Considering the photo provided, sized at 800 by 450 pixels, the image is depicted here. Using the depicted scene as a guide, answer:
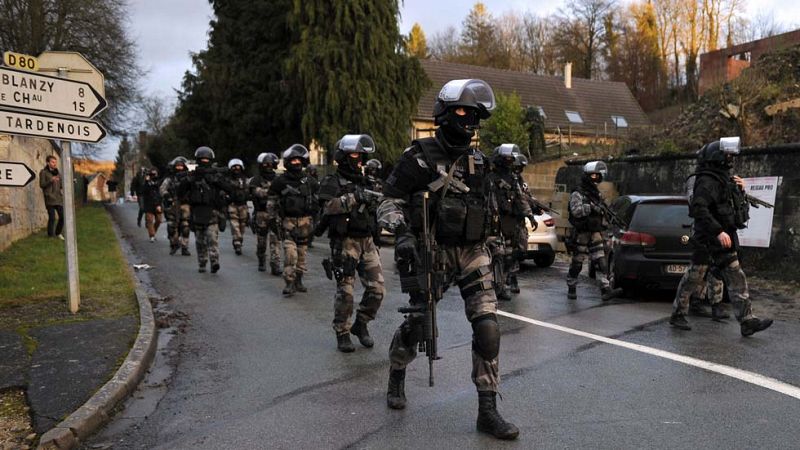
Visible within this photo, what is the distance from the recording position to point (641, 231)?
8.26 meters

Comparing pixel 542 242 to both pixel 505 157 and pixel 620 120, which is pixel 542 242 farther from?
pixel 620 120

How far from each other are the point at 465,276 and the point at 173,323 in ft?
14.8

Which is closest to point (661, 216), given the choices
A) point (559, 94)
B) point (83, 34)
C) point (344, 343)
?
point (344, 343)

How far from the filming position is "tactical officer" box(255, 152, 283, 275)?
425 inches

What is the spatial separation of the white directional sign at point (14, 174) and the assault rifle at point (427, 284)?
407 cm

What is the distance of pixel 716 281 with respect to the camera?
694 cm

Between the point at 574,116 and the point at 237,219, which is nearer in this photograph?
the point at 237,219

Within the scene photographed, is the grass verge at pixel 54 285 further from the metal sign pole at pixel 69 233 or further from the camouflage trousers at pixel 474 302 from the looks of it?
the camouflage trousers at pixel 474 302

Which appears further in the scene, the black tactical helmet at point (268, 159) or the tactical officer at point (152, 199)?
the tactical officer at point (152, 199)

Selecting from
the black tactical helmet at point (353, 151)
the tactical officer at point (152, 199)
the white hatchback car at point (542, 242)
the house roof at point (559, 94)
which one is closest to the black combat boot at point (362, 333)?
the black tactical helmet at point (353, 151)

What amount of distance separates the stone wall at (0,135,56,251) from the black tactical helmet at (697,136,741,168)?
10.1 metres

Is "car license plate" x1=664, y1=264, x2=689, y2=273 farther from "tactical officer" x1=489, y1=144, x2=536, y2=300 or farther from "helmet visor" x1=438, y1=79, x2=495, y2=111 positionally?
"helmet visor" x1=438, y1=79, x2=495, y2=111

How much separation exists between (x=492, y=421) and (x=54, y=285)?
285 inches

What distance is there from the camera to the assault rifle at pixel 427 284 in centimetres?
394
